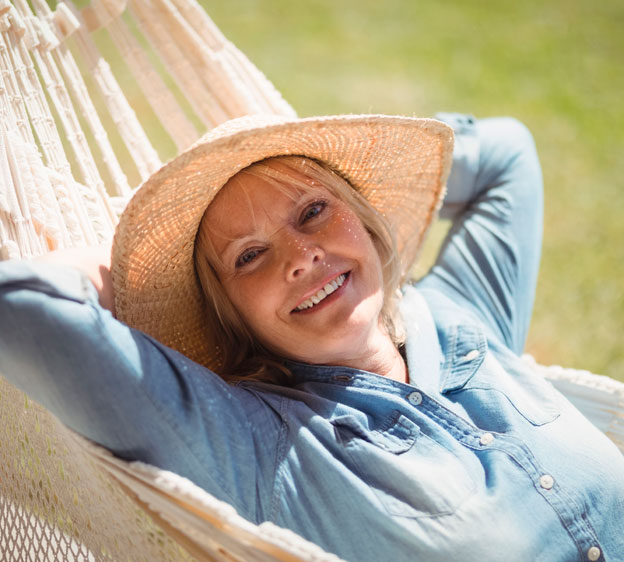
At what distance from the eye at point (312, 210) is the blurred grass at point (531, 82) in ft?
5.67

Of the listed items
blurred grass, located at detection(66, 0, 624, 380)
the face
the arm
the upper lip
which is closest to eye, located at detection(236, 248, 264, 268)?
the face

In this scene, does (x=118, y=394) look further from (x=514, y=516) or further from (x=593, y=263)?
(x=593, y=263)

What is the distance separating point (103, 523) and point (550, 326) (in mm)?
2137

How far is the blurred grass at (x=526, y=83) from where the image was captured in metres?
2.84

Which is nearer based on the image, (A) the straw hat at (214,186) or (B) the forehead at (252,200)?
(A) the straw hat at (214,186)

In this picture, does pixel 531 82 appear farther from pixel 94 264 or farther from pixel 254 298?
pixel 94 264

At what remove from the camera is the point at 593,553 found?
106cm

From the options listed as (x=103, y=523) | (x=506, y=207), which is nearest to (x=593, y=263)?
(x=506, y=207)

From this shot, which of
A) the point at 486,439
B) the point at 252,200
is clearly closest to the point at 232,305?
the point at 252,200

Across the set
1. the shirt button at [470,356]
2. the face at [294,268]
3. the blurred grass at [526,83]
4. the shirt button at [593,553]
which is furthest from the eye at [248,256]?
the blurred grass at [526,83]

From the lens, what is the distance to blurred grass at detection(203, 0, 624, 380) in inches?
112

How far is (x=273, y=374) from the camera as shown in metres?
1.22

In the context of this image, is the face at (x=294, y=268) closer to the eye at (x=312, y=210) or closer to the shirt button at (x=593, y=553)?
the eye at (x=312, y=210)

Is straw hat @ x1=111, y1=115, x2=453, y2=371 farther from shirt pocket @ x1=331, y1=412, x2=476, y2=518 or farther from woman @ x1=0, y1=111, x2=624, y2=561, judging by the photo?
shirt pocket @ x1=331, y1=412, x2=476, y2=518
